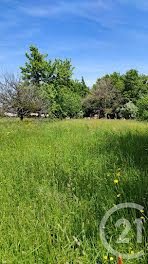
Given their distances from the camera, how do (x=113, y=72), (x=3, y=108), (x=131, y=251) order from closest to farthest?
(x=131, y=251)
(x=3, y=108)
(x=113, y=72)

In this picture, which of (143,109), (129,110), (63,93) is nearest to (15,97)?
(63,93)

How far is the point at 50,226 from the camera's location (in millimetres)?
1604

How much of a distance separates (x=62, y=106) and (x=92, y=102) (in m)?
15.9

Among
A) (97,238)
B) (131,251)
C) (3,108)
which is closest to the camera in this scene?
(131,251)

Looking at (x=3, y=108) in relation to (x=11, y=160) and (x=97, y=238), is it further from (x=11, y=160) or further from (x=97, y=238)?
(x=97, y=238)

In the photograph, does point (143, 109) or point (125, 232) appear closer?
point (125, 232)

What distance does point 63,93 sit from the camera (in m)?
21.0

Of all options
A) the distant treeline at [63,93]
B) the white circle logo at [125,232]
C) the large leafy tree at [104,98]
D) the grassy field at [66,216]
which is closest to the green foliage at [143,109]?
the distant treeline at [63,93]

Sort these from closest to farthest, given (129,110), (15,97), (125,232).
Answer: (125,232) < (15,97) < (129,110)

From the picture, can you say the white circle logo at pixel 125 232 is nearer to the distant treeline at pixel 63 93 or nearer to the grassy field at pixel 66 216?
the grassy field at pixel 66 216

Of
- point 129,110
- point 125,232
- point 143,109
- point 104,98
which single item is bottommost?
point 125,232

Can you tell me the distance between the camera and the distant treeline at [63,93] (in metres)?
12.5

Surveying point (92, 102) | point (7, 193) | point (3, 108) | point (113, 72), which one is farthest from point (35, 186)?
point (113, 72)

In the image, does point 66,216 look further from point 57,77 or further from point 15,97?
point 57,77
